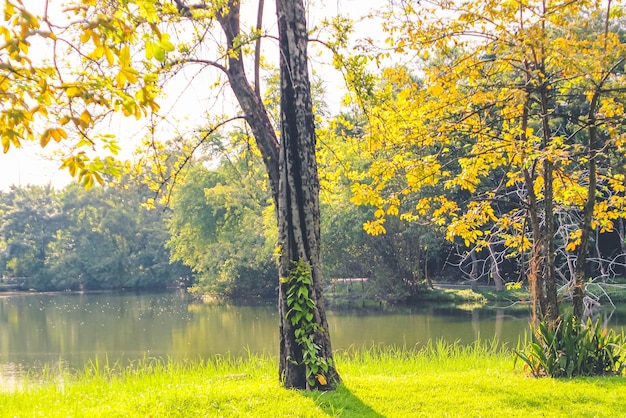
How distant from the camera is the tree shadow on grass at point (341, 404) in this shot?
13.9 feet

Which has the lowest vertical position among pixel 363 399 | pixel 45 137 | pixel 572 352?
pixel 363 399

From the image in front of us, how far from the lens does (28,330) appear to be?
18.5 meters

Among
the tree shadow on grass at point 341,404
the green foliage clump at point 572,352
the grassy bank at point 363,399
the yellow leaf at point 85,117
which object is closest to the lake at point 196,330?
the grassy bank at point 363,399

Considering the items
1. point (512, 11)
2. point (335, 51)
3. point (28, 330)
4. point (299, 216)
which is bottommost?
point (28, 330)

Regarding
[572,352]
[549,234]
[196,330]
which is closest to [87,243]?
[196,330]

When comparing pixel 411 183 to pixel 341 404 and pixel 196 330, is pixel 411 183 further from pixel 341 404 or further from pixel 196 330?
pixel 196 330

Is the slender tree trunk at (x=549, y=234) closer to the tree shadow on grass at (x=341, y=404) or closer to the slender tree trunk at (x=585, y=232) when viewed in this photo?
the slender tree trunk at (x=585, y=232)

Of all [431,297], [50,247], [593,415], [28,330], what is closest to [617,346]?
[593,415]

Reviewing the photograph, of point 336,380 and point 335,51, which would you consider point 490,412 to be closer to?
point 336,380

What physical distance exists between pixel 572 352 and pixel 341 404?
253cm

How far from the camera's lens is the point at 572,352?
5.43 meters

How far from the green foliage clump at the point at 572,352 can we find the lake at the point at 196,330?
5.47 meters

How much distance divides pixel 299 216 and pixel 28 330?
55.6 feet

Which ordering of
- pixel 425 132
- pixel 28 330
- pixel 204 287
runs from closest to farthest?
1. pixel 425 132
2. pixel 28 330
3. pixel 204 287
